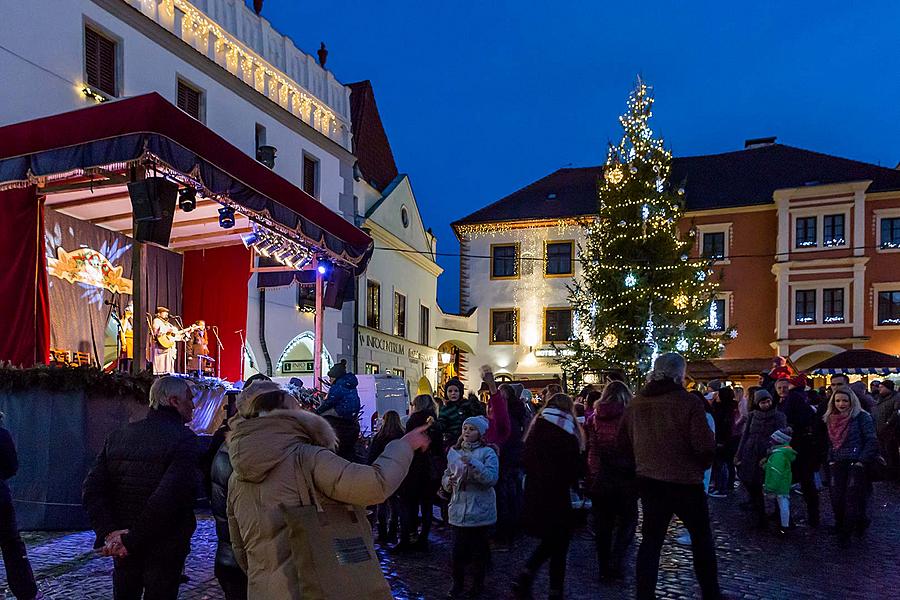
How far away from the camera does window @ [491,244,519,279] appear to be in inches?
1575

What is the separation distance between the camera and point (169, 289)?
18.2 meters

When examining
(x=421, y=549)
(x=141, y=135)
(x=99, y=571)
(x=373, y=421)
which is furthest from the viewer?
(x=373, y=421)

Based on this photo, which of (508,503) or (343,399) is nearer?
(343,399)

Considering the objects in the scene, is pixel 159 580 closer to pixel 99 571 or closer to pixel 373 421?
pixel 99 571

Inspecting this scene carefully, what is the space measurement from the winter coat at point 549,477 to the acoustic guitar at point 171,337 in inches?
456

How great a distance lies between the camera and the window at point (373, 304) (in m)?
27.8

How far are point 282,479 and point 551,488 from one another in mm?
3438

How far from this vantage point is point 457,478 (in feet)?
22.7

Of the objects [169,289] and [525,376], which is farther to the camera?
[525,376]

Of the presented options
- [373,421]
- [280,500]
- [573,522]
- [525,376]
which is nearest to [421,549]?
[573,522]

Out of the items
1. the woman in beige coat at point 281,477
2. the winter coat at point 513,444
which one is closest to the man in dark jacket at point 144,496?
the woman in beige coat at point 281,477

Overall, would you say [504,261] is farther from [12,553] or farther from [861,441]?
[12,553]

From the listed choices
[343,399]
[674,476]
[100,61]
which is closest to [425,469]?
[343,399]

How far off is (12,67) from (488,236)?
28.2 metres
